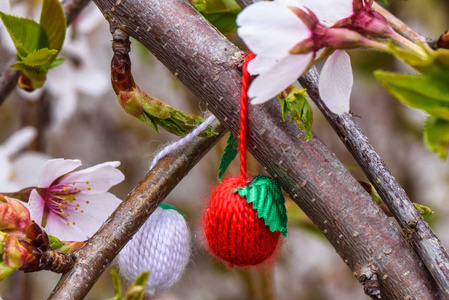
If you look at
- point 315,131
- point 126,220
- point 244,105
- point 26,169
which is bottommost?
point 315,131

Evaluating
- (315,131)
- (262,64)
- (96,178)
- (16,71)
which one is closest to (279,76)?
(262,64)

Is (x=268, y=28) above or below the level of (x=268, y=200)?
above

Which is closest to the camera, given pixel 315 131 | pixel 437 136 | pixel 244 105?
pixel 437 136

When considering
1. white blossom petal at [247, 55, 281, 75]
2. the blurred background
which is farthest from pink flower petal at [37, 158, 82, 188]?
the blurred background

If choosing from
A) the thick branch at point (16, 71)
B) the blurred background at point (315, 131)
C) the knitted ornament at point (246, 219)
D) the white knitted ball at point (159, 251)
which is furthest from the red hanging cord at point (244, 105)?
the blurred background at point (315, 131)

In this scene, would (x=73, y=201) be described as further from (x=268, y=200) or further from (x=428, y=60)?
(x=428, y=60)

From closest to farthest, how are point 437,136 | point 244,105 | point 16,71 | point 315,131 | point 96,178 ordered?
point 437,136, point 244,105, point 96,178, point 16,71, point 315,131

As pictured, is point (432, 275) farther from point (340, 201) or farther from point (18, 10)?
point (18, 10)

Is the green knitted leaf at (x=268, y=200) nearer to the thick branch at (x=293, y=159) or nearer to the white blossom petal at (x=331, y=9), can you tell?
the thick branch at (x=293, y=159)
